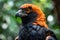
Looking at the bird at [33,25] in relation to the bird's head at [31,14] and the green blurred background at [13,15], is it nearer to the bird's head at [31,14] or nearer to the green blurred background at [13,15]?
the bird's head at [31,14]

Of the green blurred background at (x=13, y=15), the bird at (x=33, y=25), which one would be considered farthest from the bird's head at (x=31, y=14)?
the green blurred background at (x=13, y=15)

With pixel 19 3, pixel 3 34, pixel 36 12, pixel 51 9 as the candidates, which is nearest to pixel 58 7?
pixel 51 9

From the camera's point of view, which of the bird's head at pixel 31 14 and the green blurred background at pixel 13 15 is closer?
the bird's head at pixel 31 14

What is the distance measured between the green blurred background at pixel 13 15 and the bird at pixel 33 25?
1.49 metres

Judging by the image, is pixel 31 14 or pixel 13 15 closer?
pixel 31 14

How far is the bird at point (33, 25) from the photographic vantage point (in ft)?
21.6

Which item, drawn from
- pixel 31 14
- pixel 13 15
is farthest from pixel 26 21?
pixel 13 15

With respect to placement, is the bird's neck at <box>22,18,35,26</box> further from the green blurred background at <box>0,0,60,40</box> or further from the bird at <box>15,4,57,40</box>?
the green blurred background at <box>0,0,60,40</box>

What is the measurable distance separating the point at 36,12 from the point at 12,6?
1.97 m

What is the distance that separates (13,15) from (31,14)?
1.61 m

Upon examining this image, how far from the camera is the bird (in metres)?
6.59

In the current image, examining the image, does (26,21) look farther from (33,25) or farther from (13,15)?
(13,15)

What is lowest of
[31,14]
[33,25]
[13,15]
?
[13,15]

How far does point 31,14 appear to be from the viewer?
6.75 meters
